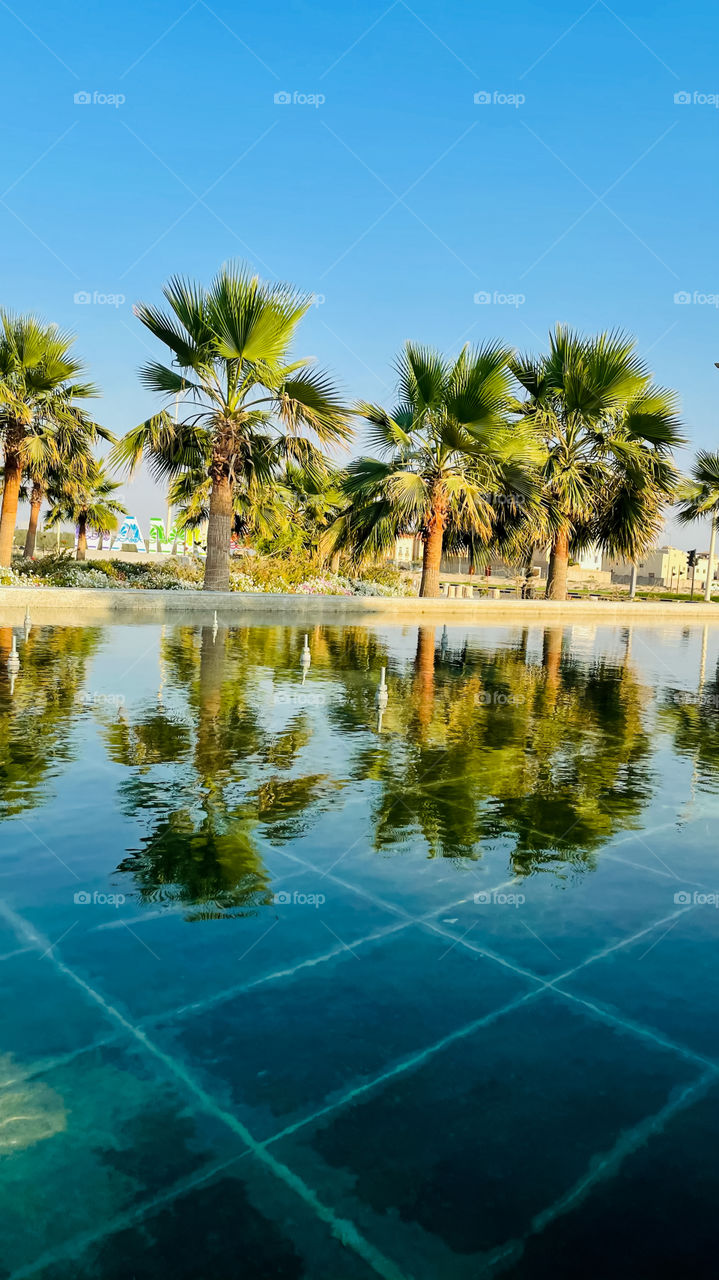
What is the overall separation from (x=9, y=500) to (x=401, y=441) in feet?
35.3

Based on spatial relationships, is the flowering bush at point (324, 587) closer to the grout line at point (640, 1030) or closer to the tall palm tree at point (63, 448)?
the tall palm tree at point (63, 448)

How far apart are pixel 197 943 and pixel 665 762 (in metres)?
4.99

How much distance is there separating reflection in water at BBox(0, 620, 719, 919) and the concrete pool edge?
768 cm

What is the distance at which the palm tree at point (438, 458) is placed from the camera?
82.8 feet

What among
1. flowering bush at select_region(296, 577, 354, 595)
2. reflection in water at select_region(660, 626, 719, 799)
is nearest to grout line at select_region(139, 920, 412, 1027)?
reflection in water at select_region(660, 626, 719, 799)

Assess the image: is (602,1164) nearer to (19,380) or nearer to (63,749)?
(63,749)

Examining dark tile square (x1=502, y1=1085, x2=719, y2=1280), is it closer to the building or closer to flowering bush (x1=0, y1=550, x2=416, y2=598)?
flowering bush (x1=0, y1=550, x2=416, y2=598)

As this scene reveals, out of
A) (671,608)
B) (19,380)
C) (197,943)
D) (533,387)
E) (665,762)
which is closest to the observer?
(197,943)

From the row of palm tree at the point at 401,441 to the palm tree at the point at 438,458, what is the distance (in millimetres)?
45

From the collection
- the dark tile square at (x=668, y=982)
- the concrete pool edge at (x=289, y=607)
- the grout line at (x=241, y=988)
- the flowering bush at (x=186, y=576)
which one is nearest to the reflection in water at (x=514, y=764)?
the dark tile square at (x=668, y=982)

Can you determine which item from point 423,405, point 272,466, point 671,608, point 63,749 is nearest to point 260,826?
point 63,749

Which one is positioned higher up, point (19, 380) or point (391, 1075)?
point (19, 380)

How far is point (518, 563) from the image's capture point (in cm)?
3322

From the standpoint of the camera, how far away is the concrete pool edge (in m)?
21.0
